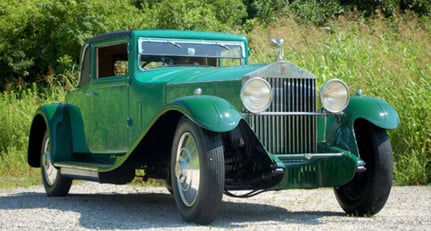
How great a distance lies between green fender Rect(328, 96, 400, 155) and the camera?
7148mm

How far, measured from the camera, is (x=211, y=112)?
6496mm

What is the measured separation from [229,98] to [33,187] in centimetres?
484

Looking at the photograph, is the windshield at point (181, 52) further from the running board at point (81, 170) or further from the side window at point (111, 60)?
the running board at point (81, 170)

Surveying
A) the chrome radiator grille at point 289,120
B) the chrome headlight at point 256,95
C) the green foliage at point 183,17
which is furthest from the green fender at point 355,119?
the green foliage at point 183,17

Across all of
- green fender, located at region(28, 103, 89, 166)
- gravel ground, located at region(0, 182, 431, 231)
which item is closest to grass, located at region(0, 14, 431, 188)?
gravel ground, located at region(0, 182, 431, 231)

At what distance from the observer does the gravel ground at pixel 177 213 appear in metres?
6.75

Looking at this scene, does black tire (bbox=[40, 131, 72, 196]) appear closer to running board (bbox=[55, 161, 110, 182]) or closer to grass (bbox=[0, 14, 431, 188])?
running board (bbox=[55, 161, 110, 182])

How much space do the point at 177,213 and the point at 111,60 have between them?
6.91 ft

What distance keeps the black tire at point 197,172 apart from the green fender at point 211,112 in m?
0.13

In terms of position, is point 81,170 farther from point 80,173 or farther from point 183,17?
point 183,17

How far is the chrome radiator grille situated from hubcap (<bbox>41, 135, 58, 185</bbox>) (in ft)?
11.3

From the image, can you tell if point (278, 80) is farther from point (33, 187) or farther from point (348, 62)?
point (348, 62)

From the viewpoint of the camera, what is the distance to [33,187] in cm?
1115

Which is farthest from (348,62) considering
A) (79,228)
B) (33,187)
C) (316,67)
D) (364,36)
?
(79,228)
